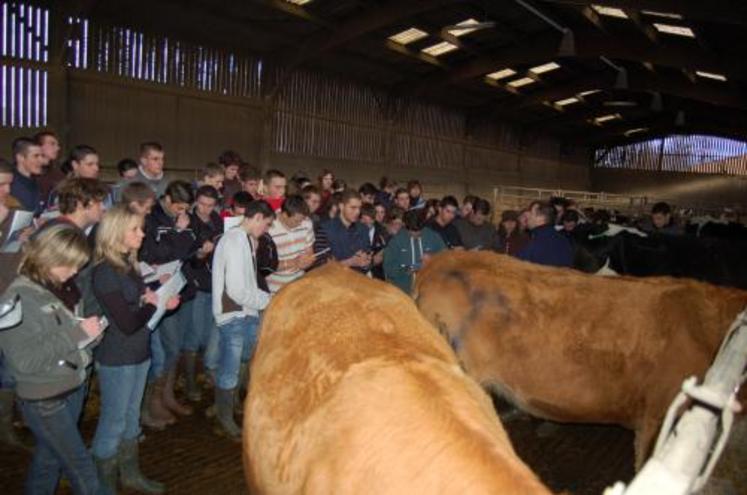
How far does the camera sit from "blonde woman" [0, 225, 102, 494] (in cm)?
264

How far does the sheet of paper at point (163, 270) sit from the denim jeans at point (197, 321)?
0.66 meters

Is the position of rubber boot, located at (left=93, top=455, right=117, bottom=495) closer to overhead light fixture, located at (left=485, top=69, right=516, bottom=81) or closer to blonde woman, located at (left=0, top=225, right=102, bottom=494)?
blonde woman, located at (left=0, top=225, right=102, bottom=494)

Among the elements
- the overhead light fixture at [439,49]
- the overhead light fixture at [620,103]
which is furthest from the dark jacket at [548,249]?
the overhead light fixture at [620,103]

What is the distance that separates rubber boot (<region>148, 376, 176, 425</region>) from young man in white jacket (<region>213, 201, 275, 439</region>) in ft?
1.41

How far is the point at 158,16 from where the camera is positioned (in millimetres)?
11273

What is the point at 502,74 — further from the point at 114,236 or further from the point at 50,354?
the point at 50,354

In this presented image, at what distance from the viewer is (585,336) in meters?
3.85

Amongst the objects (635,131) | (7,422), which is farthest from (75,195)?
(635,131)

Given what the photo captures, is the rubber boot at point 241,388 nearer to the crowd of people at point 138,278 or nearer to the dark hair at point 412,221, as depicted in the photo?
the crowd of people at point 138,278

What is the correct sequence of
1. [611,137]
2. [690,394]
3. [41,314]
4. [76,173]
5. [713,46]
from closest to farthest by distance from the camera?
[690,394], [41,314], [76,173], [713,46], [611,137]

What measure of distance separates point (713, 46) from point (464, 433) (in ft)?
47.9

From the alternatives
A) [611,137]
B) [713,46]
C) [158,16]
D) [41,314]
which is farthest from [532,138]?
[41,314]

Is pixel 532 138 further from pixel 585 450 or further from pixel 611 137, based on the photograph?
pixel 585 450

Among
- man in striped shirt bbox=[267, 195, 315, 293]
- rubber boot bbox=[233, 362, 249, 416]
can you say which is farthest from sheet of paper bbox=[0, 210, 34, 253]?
rubber boot bbox=[233, 362, 249, 416]
